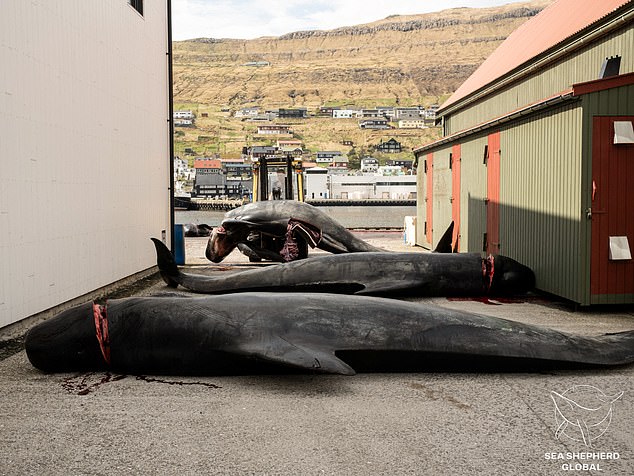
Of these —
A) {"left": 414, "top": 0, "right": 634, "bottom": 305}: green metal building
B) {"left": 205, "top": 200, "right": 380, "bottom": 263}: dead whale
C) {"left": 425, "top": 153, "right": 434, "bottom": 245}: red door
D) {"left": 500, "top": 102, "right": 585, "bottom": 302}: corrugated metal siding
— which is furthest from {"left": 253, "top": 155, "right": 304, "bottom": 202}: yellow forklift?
{"left": 500, "top": 102, "right": 585, "bottom": 302}: corrugated metal siding

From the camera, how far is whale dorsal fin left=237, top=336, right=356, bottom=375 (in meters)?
5.12

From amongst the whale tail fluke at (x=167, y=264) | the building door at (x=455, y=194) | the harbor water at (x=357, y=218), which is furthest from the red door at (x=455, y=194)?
the harbor water at (x=357, y=218)

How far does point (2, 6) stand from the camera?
7.92m

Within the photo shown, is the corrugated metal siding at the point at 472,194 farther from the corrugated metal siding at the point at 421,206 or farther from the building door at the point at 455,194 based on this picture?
the corrugated metal siding at the point at 421,206

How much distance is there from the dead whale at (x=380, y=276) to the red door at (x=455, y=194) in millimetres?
5988

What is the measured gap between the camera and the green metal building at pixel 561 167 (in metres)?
9.28

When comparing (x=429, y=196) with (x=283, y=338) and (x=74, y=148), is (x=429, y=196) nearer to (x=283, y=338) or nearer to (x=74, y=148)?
(x=74, y=148)

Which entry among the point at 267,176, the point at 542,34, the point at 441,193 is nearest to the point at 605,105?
the point at 441,193

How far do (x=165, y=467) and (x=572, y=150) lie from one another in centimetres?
776

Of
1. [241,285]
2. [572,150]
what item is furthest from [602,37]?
[241,285]

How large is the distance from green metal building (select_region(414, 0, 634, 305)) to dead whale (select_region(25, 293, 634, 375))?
3.55m

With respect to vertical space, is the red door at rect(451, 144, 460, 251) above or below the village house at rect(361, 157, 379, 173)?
below

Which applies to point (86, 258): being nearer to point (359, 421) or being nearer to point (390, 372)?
point (390, 372)

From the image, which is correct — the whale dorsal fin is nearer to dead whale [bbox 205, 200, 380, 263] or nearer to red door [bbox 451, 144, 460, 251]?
dead whale [bbox 205, 200, 380, 263]
